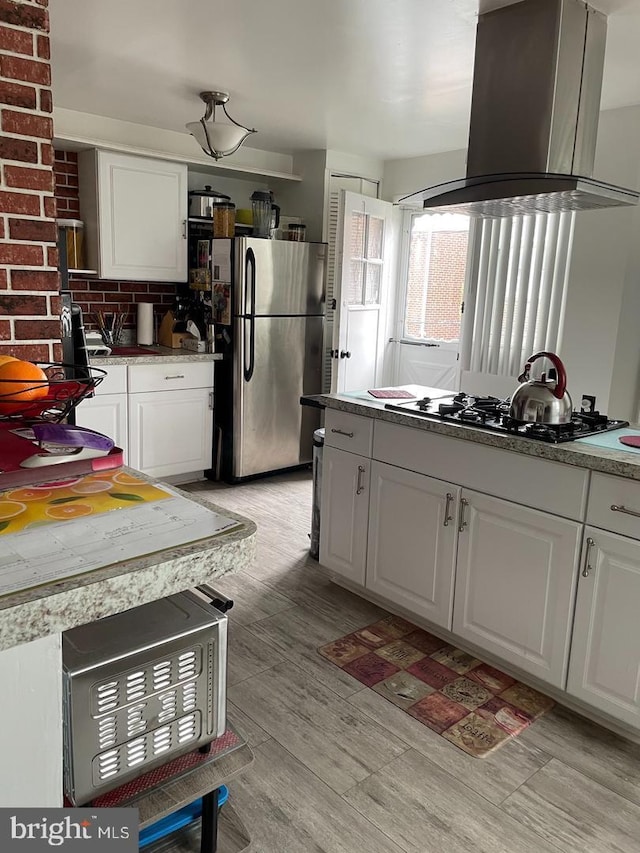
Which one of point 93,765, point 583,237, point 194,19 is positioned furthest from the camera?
point 583,237

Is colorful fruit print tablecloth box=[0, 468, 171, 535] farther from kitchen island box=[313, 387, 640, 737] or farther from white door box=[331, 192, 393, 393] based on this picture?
white door box=[331, 192, 393, 393]

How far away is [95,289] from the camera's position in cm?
442

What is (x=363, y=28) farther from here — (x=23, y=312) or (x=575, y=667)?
(x=575, y=667)

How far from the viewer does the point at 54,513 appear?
41.2 inches

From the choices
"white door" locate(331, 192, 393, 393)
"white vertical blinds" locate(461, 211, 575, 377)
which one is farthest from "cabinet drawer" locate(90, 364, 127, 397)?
"white vertical blinds" locate(461, 211, 575, 377)

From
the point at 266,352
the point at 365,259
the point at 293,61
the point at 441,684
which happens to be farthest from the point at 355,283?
the point at 441,684

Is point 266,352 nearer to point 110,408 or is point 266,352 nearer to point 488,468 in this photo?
point 110,408

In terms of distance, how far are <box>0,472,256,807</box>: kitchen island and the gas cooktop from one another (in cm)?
149

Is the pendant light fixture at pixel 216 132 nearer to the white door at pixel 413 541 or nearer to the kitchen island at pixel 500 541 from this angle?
the kitchen island at pixel 500 541

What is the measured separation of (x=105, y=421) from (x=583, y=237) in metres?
3.01

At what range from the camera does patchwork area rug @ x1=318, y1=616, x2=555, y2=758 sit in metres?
2.11

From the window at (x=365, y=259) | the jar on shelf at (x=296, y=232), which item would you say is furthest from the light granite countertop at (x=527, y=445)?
the jar on shelf at (x=296, y=232)

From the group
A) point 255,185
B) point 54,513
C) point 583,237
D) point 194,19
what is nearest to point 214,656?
point 54,513

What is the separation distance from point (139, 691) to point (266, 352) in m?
3.43
